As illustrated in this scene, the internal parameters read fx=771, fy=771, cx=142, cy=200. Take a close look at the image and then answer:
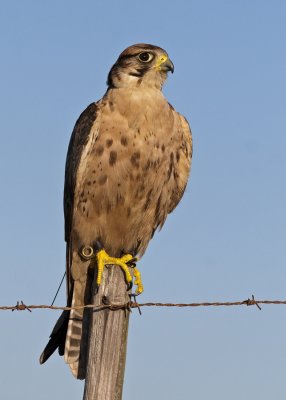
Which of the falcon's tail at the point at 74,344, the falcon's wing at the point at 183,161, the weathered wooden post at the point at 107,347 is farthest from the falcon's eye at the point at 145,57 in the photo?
the weathered wooden post at the point at 107,347

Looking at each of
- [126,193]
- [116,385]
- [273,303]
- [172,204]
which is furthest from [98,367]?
[172,204]

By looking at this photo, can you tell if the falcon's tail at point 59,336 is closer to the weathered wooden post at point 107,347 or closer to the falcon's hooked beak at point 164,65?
the weathered wooden post at point 107,347

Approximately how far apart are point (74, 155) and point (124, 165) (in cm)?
39

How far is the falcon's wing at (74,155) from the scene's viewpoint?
5.30 meters

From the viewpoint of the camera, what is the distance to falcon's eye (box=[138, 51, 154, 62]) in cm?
566

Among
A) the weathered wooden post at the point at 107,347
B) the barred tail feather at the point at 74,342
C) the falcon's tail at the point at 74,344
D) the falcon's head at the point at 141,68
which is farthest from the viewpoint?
the falcon's head at the point at 141,68

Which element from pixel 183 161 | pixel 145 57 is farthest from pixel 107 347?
pixel 145 57

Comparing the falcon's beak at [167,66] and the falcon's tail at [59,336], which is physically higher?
the falcon's beak at [167,66]

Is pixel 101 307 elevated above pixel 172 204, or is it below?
below

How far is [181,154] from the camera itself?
5.66m

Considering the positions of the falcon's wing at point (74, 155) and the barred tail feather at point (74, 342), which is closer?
the barred tail feather at point (74, 342)

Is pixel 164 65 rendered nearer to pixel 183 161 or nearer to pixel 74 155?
pixel 183 161

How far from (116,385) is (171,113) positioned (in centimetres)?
237

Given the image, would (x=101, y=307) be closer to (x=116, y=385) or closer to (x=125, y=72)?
(x=116, y=385)
